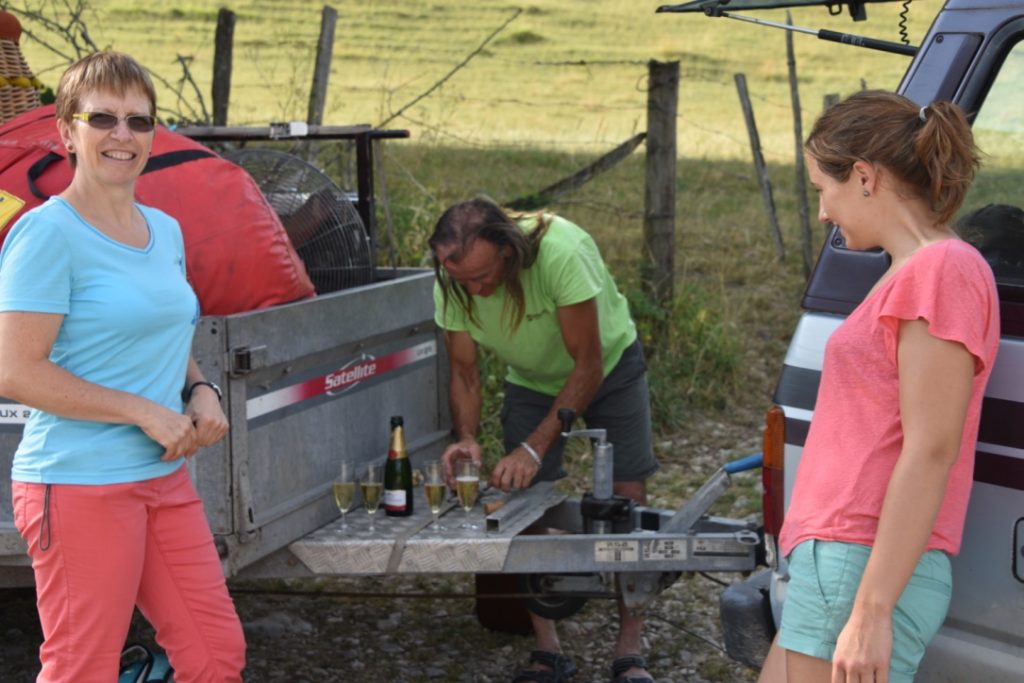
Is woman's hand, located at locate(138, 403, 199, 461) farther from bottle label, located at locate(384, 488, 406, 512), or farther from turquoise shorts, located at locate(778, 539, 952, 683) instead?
turquoise shorts, located at locate(778, 539, 952, 683)

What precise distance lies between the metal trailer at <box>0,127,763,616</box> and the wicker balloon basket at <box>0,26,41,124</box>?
128 centimetres

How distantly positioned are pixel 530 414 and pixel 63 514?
2101 mm

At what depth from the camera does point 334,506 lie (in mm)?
4152

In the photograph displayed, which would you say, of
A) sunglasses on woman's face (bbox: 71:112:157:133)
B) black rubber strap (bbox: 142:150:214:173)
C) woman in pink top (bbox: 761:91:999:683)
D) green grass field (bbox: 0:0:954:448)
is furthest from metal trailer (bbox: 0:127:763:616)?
green grass field (bbox: 0:0:954:448)

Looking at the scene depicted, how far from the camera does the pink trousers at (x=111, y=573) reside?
2.89 metres

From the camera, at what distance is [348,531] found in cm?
405

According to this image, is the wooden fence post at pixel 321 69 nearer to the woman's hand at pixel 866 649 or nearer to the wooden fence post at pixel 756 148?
the wooden fence post at pixel 756 148

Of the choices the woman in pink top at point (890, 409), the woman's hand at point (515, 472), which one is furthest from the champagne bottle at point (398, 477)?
the woman in pink top at point (890, 409)

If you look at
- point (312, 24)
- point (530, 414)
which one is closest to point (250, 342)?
point (530, 414)

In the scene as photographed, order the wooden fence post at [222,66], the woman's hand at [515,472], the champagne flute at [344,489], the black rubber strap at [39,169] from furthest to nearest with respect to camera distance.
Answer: the wooden fence post at [222,66], the woman's hand at [515,472], the champagne flute at [344,489], the black rubber strap at [39,169]

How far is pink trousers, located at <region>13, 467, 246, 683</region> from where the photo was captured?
2887mm

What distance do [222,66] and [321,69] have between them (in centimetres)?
58

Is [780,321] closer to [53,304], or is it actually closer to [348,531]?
[348,531]

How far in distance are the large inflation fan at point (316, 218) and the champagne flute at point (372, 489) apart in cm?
71
